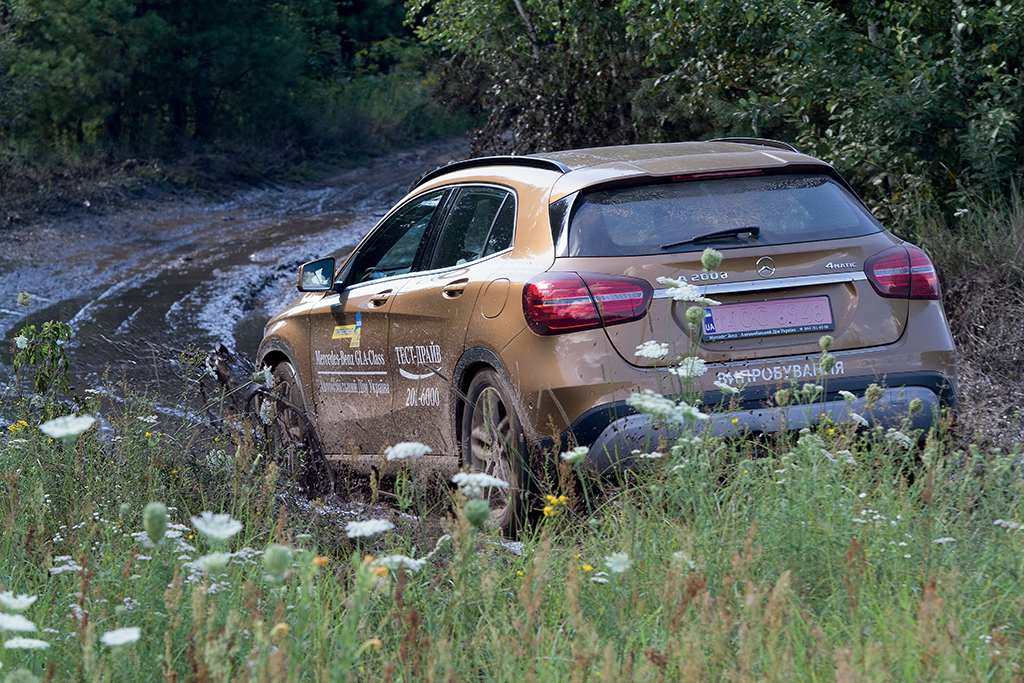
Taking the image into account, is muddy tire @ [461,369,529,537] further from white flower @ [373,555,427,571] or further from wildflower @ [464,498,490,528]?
wildflower @ [464,498,490,528]

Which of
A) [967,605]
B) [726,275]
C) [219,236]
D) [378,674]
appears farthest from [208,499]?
[219,236]

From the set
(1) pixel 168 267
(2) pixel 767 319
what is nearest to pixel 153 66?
(1) pixel 168 267

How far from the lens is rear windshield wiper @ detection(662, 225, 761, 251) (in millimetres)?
4129

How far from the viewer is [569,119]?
13.1 metres

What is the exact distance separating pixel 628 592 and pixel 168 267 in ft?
43.7

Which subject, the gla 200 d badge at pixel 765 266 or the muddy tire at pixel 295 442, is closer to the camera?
the gla 200 d badge at pixel 765 266

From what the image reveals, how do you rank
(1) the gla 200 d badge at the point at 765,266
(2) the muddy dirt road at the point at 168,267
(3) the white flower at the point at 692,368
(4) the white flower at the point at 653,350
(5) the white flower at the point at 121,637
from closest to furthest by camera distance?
(5) the white flower at the point at 121,637 < (3) the white flower at the point at 692,368 < (4) the white flower at the point at 653,350 < (1) the gla 200 d badge at the point at 765,266 < (2) the muddy dirt road at the point at 168,267

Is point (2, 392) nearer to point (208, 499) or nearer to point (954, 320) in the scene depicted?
point (208, 499)

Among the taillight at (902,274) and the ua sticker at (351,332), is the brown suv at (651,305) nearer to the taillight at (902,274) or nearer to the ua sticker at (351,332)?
the taillight at (902,274)

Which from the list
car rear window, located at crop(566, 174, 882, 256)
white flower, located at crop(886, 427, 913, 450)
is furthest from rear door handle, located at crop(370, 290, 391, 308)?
white flower, located at crop(886, 427, 913, 450)

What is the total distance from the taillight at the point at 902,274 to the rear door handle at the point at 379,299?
238 centimetres

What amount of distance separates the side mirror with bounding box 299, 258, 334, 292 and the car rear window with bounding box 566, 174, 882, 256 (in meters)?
2.17

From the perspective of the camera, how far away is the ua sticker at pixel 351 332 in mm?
5668

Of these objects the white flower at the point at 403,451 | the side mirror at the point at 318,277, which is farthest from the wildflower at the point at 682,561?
the side mirror at the point at 318,277
